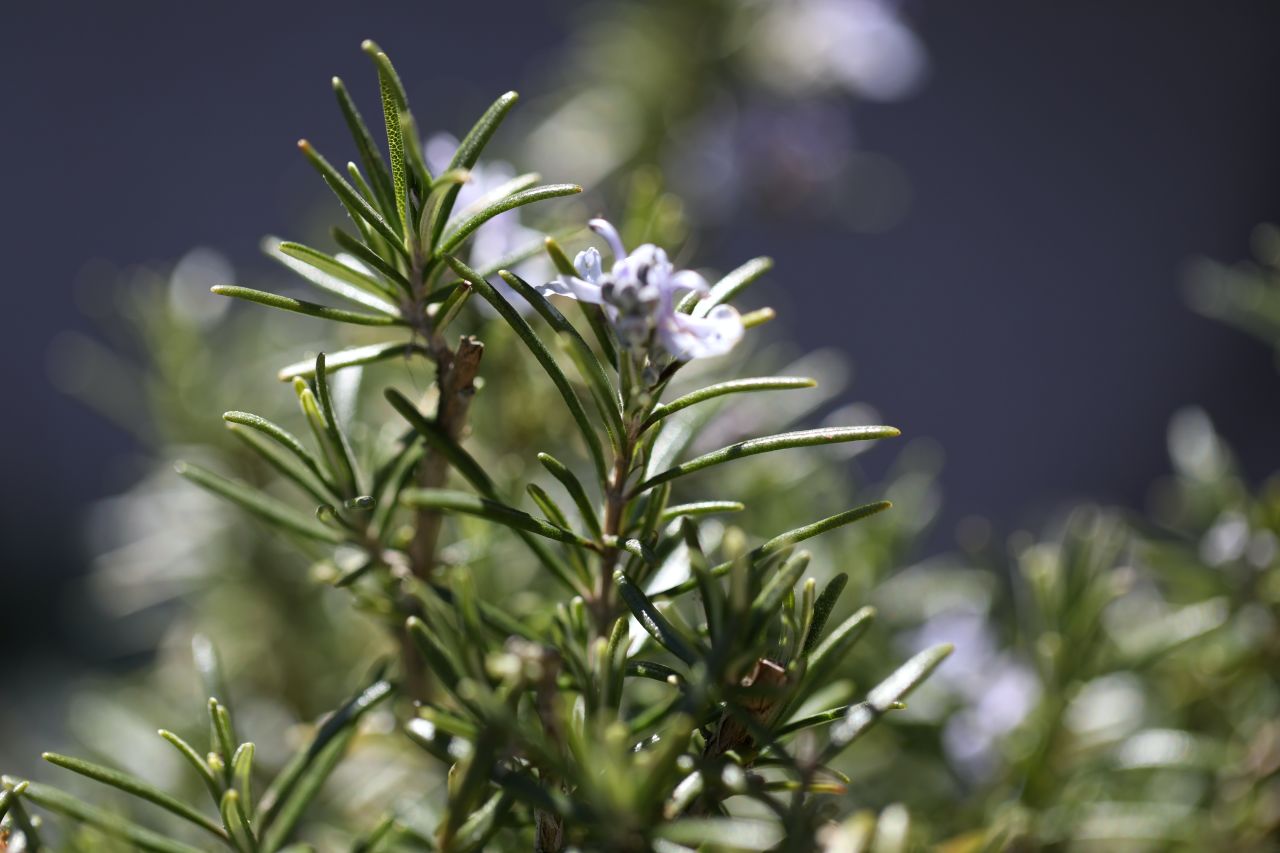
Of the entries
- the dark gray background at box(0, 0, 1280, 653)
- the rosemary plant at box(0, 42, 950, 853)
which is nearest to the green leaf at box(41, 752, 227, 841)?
the rosemary plant at box(0, 42, 950, 853)

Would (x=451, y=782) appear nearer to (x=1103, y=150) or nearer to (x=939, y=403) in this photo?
(x=939, y=403)

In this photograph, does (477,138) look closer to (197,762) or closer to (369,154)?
(369,154)

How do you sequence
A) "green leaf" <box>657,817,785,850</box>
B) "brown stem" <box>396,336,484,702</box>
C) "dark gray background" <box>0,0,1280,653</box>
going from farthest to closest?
"dark gray background" <box>0,0,1280,653</box>
"brown stem" <box>396,336,484,702</box>
"green leaf" <box>657,817,785,850</box>

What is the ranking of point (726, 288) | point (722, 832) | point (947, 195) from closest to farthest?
point (722, 832) → point (726, 288) → point (947, 195)

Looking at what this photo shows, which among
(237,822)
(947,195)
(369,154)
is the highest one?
(947,195)

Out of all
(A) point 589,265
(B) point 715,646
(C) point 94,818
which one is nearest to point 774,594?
(B) point 715,646

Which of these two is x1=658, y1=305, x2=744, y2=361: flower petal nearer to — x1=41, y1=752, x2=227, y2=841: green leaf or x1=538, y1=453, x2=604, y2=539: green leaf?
x1=538, y1=453, x2=604, y2=539: green leaf
